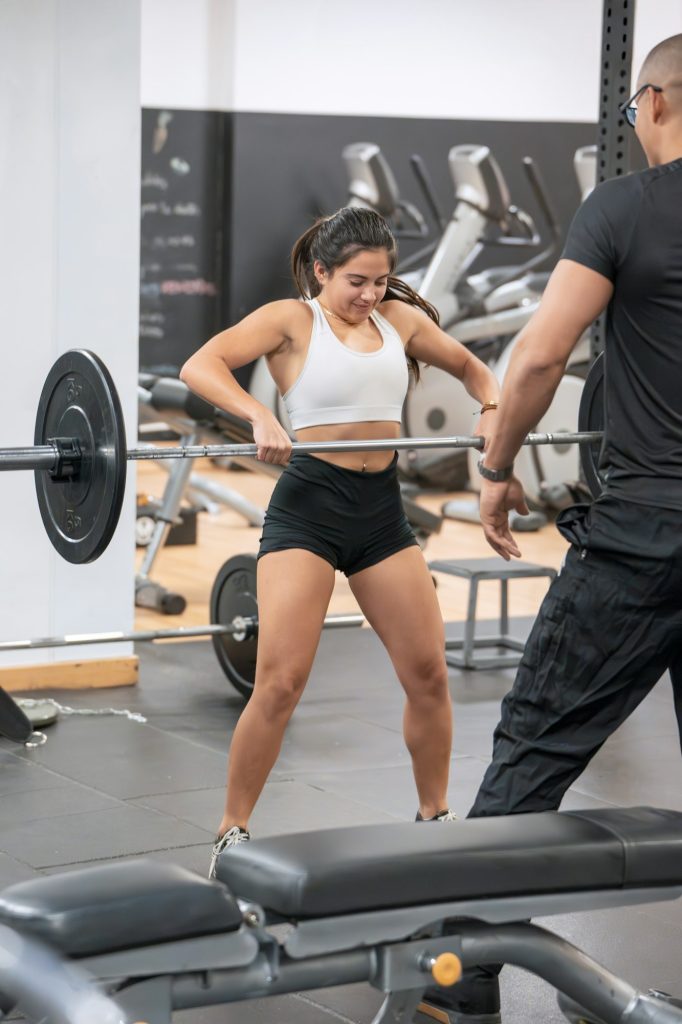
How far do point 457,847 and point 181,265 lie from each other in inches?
259

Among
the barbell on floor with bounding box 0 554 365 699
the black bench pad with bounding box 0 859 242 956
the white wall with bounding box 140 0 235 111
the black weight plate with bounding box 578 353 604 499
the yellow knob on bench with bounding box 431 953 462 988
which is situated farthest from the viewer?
the white wall with bounding box 140 0 235 111

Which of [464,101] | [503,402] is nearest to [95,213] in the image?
[503,402]

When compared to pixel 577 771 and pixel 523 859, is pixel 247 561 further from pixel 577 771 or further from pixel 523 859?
pixel 523 859

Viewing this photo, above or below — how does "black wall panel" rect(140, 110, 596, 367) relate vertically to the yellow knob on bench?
above

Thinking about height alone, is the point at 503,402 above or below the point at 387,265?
below

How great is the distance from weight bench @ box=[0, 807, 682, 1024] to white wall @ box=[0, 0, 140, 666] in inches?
110

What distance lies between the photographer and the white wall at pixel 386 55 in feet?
25.2

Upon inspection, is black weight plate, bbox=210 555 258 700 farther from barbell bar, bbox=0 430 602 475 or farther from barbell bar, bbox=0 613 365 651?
barbell bar, bbox=0 430 602 475

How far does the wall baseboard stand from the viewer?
4.42m

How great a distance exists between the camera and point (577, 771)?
6.66 ft

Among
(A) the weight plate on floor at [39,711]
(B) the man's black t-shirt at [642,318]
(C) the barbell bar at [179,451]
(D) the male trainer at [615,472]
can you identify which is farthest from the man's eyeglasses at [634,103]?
(A) the weight plate on floor at [39,711]

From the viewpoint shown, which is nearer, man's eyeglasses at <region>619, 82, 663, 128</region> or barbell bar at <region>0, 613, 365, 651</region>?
man's eyeglasses at <region>619, 82, 663, 128</region>

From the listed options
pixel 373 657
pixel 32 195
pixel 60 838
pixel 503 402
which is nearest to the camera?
pixel 503 402

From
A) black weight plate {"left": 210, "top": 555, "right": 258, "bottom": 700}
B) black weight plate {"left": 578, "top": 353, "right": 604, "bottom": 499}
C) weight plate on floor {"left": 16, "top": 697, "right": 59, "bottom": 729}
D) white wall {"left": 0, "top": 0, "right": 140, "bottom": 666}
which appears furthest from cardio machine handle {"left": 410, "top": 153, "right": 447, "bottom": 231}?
black weight plate {"left": 578, "top": 353, "right": 604, "bottom": 499}
